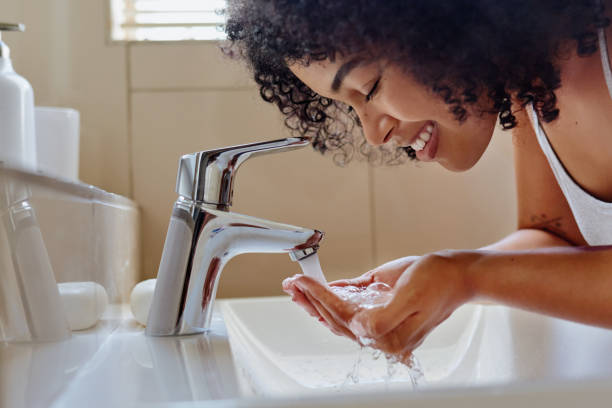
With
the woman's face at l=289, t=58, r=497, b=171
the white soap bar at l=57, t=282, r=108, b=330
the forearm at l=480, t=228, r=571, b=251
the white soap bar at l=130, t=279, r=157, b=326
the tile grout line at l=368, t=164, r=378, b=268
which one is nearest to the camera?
the white soap bar at l=57, t=282, r=108, b=330

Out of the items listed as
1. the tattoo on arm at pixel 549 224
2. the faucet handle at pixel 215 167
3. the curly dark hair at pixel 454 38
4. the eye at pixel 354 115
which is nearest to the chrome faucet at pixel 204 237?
the faucet handle at pixel 215 167

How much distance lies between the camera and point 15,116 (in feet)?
1.58

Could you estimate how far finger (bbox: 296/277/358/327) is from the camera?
47 centimetres

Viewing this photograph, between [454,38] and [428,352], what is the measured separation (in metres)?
0.39

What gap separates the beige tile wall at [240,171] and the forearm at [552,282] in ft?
1.32

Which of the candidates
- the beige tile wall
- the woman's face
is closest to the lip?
the woman's face

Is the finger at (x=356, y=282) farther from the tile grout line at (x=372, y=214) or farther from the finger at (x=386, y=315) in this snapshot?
the tile grout line at (x=372, y=214)

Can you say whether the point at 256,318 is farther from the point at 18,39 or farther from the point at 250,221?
the point at 18,39

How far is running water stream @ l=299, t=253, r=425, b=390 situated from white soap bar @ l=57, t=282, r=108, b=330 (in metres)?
0.18

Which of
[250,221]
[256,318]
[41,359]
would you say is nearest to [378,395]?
[41,359]

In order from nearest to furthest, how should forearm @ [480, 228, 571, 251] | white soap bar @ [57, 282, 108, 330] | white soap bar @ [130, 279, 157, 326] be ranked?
white soap bar @ [57, 282, 108, 330] < white soap bar @ [130, 279, 157, 326] < forearm @ [480, 228, 571, 251]

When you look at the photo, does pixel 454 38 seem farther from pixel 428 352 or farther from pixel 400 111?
pixel 428 352

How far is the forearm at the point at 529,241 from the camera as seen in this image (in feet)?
2.45

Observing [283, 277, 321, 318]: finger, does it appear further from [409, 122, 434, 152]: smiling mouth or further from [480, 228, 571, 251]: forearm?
[480, 228, 571, 251]: forearm
